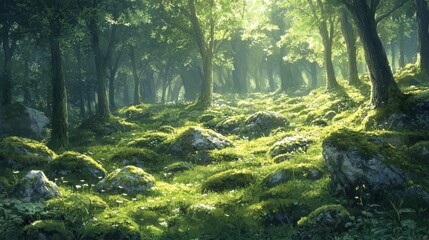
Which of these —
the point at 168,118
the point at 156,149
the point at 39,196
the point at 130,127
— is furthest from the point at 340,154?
the point at 168,118

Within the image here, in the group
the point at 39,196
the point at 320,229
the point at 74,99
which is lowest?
the point at 320,229

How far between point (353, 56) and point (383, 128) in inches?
814

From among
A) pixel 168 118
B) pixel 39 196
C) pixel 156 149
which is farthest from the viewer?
pixel 168 118

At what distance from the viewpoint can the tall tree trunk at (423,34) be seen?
27.1 metres

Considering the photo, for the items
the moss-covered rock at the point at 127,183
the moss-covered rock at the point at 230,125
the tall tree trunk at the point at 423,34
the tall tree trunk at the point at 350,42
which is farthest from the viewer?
the tall tree trunk at the point at 350,42

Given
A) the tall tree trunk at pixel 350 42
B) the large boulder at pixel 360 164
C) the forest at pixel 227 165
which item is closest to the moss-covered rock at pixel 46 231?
the forest at pixel 227 165

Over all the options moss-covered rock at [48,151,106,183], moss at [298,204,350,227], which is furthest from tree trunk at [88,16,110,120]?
moss at [298,204,350,227]

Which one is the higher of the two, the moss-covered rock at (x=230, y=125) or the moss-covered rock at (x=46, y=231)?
the moss-covered rock at (x=230, y=125)

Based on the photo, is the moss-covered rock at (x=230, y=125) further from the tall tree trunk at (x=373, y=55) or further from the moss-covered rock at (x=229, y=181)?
the moss-covered rock at (x=229, y=181)

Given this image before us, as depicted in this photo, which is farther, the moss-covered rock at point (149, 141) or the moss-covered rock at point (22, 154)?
the moss-covered rock at point (149, 141)

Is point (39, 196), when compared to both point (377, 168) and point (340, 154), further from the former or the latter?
point (377, 168)

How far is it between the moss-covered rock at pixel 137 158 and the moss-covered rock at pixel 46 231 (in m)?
8.61

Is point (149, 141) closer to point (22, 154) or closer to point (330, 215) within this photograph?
point (22, 154)

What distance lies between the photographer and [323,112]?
Result: 81.0ft
